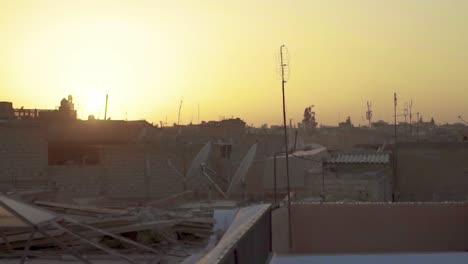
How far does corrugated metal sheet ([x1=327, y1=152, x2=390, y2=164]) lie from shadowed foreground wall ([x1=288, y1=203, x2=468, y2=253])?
1147 cm

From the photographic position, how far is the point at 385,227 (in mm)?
8562

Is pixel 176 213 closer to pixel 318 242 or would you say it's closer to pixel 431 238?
pixel 318 242

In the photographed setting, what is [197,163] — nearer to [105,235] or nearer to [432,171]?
[105,235]

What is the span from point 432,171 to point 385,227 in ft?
42.5

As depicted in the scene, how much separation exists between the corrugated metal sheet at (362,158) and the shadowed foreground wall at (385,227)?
1147cm

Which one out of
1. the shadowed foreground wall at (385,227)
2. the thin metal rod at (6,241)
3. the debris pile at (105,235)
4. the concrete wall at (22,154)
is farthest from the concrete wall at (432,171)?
the thin metal rod at (6,241)

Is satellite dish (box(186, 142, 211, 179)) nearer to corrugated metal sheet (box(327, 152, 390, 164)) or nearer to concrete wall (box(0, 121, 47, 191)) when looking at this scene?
concrete wall (box(0, 121, 47, 191))

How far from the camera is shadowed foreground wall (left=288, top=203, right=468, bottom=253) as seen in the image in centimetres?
842

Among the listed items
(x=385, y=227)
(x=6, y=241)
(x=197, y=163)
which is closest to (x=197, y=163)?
(x=197, y=163)

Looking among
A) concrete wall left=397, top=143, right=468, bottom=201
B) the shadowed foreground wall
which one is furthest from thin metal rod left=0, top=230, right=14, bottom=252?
concrete wall left=397, top=143, right=468, bottom=201

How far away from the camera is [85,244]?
9.48 m

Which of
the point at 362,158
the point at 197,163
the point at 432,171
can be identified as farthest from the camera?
the point at 432,171

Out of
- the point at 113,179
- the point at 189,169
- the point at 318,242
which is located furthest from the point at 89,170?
the point at 318,242

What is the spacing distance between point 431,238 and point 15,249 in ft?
19.4
